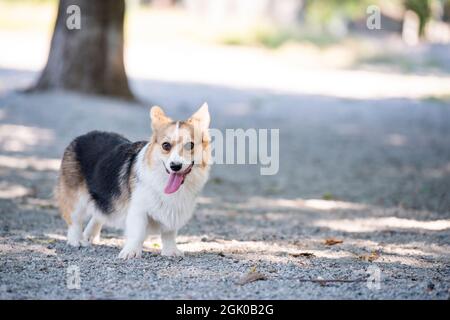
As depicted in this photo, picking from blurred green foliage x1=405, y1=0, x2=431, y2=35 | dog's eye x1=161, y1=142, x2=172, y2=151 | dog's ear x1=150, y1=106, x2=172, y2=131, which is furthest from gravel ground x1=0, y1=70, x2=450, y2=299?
blurred green foliage x1=405, y1=0, x2=431, y2=35

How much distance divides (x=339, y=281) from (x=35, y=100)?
1110 centimetres

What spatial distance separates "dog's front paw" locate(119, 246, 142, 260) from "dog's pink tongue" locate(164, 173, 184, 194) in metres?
0.56

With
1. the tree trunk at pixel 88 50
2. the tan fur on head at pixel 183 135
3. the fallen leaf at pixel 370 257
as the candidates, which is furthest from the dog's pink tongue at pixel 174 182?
the tree trunk at pixel 88 50

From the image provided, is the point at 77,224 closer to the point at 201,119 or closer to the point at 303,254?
the point at 201,119

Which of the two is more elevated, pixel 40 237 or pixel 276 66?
pixel 276 66

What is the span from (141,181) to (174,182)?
12.5 inches

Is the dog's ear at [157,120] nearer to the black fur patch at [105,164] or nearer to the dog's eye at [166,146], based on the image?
the dog's eye at [166,146]

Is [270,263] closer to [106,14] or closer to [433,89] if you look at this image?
[106,14]

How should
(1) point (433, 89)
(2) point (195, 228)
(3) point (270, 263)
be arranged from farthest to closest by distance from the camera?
(1) point (433, 89), (2) point (195, 228), (3) point (270, 263)

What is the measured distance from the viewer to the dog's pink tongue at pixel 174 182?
618cm

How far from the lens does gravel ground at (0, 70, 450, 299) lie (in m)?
5.51

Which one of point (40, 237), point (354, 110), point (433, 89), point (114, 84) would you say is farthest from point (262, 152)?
point (433, 89)

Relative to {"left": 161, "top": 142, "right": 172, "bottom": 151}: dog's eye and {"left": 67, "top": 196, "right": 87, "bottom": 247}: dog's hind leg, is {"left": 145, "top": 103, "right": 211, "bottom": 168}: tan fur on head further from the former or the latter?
{"left": 67, "top": 196, "right": 87, "bottom": 247}: dog's hind leg

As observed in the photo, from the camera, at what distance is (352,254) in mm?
6738
